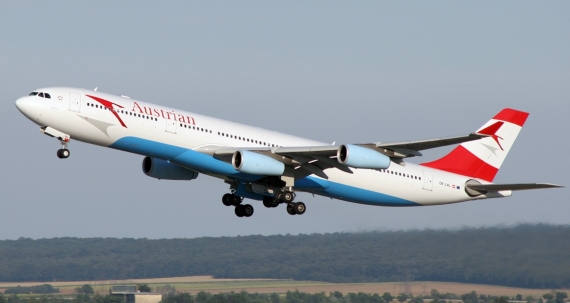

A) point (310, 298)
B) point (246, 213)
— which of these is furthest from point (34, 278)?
point (246, 213)

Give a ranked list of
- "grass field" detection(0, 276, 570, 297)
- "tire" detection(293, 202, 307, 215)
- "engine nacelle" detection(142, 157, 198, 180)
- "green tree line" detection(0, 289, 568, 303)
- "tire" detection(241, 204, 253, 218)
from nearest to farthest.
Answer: "tire" detection(293, 202, 307, 215), "engine nacelle" detection(142, 157, 198, 180), "tire" detection(241, 204, 253, 218), "grass field" detection(0, 276, 570, 297), "green tree line" detection(0, 289, 568, 303)

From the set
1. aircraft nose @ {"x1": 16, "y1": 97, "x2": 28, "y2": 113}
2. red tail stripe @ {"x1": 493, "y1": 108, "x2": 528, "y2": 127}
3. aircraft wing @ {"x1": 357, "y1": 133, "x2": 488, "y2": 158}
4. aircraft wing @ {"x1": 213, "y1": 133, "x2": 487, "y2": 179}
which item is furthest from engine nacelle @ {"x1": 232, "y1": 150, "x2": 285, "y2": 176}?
red tail stripe @ {"x1": 493, "y1": 108, "x2": 528, "y2": 127}

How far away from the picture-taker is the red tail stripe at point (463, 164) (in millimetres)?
48750

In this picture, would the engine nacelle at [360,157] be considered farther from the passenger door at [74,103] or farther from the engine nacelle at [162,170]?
the passenger door at [74,103]

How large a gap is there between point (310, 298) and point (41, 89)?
83.0 feet

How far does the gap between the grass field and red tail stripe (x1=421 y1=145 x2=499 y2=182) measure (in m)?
7.28

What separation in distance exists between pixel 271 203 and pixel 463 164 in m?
11.5

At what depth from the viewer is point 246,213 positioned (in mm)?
48312

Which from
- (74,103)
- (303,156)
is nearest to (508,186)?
(303,156)

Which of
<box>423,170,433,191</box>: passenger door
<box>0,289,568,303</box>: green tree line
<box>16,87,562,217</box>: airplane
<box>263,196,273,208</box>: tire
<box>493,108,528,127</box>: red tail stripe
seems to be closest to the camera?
<box>16,87,562,217</box>: airplane

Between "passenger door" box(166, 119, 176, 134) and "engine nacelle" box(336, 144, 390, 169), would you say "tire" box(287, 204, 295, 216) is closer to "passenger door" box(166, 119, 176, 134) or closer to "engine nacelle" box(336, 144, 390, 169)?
"engine nacelle" box(336, 144, 390, 169)

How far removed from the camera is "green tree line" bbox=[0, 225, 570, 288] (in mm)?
49344

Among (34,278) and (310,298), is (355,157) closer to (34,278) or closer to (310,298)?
(310,298)

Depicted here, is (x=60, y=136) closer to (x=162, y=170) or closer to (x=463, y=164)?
(x=162, y=170)
